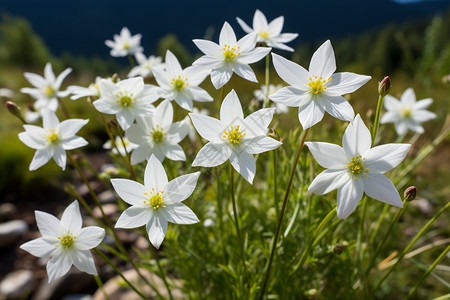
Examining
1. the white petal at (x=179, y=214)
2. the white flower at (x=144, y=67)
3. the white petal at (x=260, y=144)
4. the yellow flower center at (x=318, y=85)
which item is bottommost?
the white petal at (x=179, y=214)

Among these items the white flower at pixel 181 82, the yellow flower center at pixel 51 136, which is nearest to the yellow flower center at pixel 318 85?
the white flower at pixel 181 82

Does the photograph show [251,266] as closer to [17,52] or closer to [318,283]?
[318,283]

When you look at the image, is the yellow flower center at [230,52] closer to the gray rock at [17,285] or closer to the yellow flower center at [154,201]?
the yellow flower center at [154,201]

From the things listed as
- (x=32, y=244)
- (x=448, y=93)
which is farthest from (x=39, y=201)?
(x=448, y=93)

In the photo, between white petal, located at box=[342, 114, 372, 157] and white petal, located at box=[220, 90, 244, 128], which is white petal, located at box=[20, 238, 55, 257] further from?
white petal, located at box=[342, 114, 372, 157]

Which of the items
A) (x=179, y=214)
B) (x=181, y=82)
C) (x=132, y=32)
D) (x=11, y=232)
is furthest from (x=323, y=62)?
(x=132, y=32)

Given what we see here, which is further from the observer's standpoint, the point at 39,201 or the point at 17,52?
the point at 17,52
